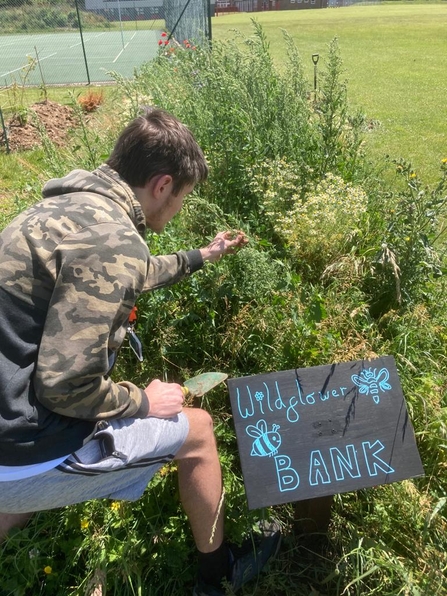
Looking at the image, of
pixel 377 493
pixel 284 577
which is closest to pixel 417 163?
pixel 377 493

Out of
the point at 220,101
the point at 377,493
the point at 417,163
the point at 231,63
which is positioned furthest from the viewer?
the point at 417,163

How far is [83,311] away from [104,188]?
1.48 feet

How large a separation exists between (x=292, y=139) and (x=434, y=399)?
6.89ft

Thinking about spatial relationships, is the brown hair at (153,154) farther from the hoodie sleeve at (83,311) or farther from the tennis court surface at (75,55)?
the tennis court surface at (75,55)

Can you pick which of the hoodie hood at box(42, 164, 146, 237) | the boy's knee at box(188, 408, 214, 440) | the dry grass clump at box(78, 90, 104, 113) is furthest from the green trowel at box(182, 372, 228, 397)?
the dry grass clump at box(78, 90, 104, 113)

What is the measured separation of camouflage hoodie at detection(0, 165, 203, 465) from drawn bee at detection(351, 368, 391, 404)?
94cm

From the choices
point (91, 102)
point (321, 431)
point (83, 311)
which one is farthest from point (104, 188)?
point (91, 102)

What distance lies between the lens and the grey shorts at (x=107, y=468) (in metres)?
1.45

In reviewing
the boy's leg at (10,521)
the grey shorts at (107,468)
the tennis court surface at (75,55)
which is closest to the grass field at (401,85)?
the grey shorts at (107,468)

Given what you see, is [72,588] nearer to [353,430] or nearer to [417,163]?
[353,430]

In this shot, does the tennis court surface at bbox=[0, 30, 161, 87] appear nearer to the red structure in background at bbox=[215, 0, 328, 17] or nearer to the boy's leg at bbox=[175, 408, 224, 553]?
the boy's leg at bbox=[175, 408, 224, 553]

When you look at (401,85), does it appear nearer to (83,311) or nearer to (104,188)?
(104,188)

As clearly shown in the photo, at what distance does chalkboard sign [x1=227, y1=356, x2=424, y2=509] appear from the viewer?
171 cm

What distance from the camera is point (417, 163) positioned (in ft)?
19.2
